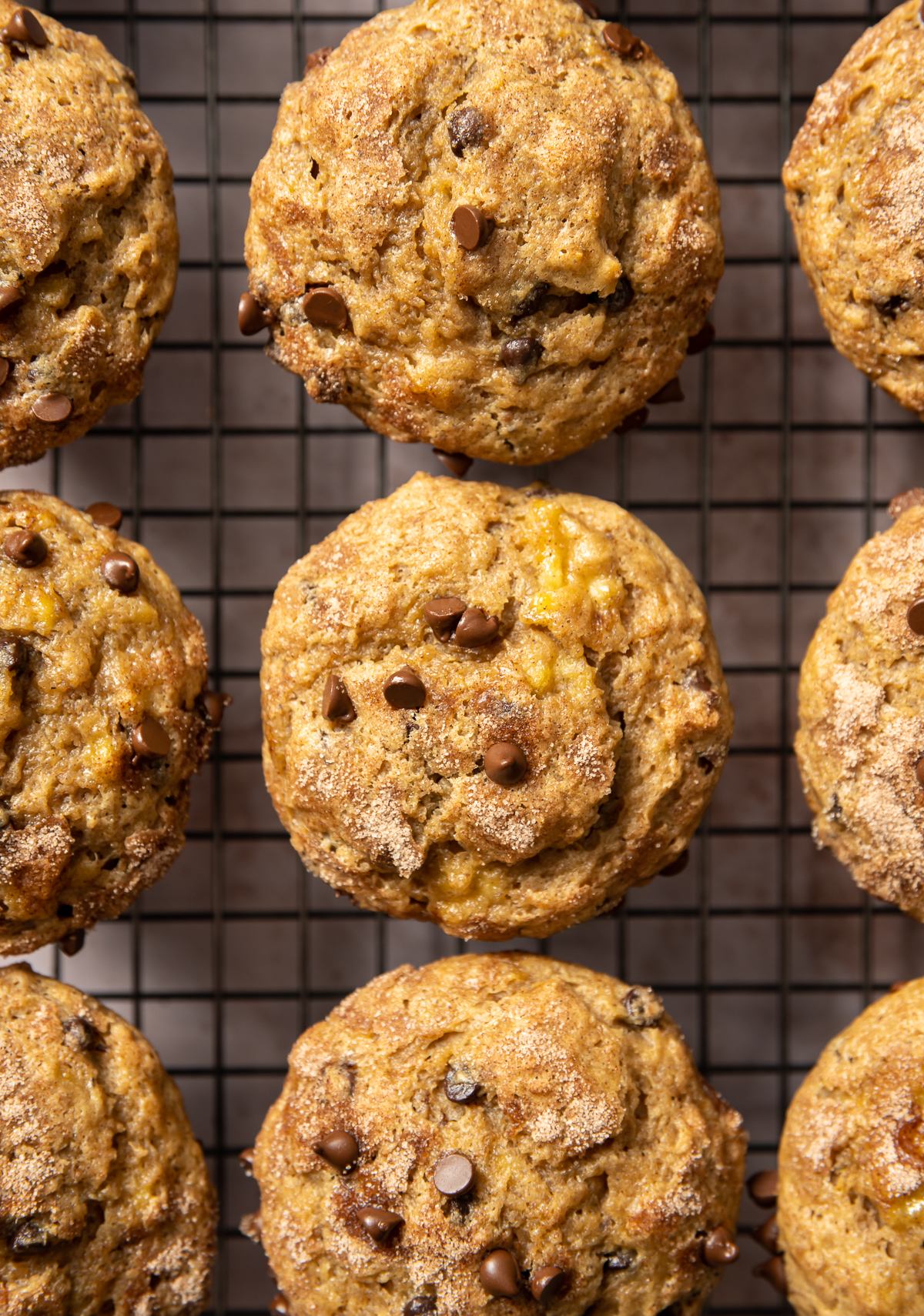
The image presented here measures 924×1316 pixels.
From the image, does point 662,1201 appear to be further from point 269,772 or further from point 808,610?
point 808,610

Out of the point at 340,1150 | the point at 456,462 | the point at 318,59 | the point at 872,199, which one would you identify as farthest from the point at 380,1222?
the point at 318,59

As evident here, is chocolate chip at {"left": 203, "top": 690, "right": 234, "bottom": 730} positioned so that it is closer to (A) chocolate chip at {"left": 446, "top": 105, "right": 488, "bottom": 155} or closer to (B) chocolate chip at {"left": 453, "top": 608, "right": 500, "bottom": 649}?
(B) chocolate chip at {"left": 453, "top": 608, "right": 500, "bottom": 649}

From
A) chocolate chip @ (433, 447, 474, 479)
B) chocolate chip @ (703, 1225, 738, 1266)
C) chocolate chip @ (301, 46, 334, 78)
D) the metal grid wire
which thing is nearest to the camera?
chocolate chip @ (703, 1225, 738, 1266)

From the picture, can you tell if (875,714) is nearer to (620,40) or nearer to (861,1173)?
(861,1173)

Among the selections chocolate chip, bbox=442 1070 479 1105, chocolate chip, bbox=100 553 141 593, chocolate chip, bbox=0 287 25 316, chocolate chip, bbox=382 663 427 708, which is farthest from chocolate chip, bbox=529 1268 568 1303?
chocolate chip, bbox=0 287 25 316

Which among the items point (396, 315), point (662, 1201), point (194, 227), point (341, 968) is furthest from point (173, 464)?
point (662, 1201)

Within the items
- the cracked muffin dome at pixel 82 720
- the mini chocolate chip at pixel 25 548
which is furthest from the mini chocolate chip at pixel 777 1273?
the mini chocolate chip at pixel 25 548
